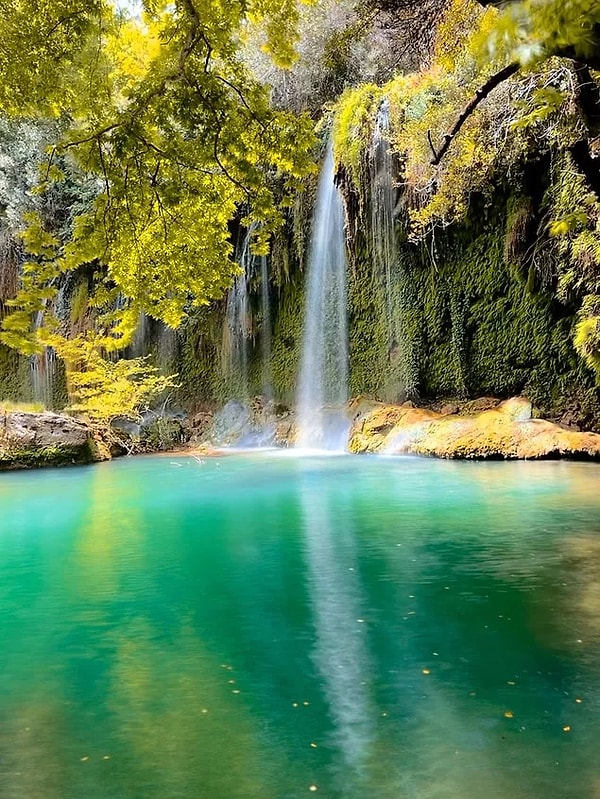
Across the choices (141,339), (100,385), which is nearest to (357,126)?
(100,385)

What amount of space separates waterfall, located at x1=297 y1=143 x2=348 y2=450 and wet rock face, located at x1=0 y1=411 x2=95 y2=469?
16.2 feet

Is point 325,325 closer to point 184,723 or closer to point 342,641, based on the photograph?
point 342,641

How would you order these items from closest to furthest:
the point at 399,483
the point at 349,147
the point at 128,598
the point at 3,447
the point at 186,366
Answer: the point at 128,598 → the point at 399,483 → the point at 3,447 → the point at 349,147 → the point at 186,366

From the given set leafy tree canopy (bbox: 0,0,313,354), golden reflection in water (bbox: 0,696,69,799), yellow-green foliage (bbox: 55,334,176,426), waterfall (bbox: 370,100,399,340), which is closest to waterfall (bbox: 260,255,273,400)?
yellow-green foliage (bbox: 55,334,176,426)

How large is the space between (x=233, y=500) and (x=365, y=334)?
785 cm

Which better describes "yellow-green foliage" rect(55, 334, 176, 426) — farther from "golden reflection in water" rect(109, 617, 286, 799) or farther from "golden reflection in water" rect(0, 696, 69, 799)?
"golden reflection in water" rect(0, 696, 69, 799)

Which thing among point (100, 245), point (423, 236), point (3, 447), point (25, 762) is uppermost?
point (423, 236)

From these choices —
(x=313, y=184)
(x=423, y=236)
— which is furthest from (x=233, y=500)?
(x=313, y=184)

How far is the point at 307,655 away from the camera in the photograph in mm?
3240

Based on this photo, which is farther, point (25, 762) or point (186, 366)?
point (186, 366)

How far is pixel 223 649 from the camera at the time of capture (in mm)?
3336

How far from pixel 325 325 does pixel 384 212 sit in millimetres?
3083

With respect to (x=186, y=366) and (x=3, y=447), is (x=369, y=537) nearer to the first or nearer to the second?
(x=3, y=447)

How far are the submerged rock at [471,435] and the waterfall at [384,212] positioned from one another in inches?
82.5
